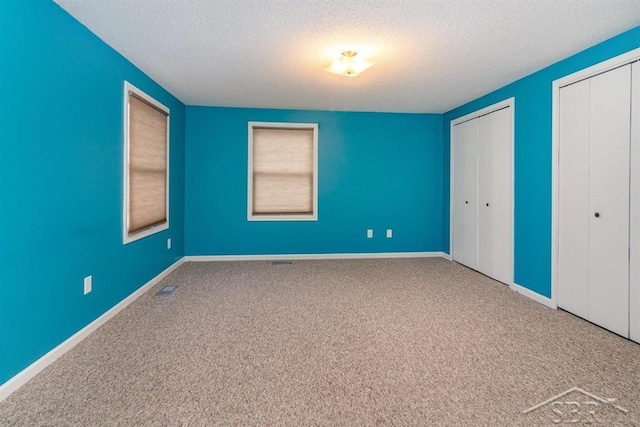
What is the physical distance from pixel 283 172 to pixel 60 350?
12.1ft

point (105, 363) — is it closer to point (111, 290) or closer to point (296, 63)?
point (111, 290)

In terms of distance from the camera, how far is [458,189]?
5.07m

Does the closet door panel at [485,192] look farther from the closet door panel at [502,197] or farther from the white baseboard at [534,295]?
the white baseboard at [534,295]

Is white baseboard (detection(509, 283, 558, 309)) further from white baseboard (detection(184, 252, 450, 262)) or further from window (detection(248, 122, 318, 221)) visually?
window (detection(248, 122, 318, 221))

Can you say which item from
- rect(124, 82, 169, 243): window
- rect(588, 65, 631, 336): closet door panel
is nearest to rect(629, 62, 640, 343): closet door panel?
rect(588, 65, 631, 336): closet door panel

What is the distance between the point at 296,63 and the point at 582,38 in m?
2.44

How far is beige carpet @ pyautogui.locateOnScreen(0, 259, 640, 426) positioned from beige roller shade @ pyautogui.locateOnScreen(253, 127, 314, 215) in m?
2.10

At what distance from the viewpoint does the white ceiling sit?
2.25 m

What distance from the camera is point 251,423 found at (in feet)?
5.24

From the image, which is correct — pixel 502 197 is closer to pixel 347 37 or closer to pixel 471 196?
pixel 471 196

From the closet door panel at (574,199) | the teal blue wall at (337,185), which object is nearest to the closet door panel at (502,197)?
the closet door panel at (574,199)

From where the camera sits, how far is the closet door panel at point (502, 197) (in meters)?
3.86

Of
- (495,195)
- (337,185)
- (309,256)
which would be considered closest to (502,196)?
(495,195)

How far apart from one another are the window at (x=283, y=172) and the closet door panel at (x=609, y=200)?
350 cm
